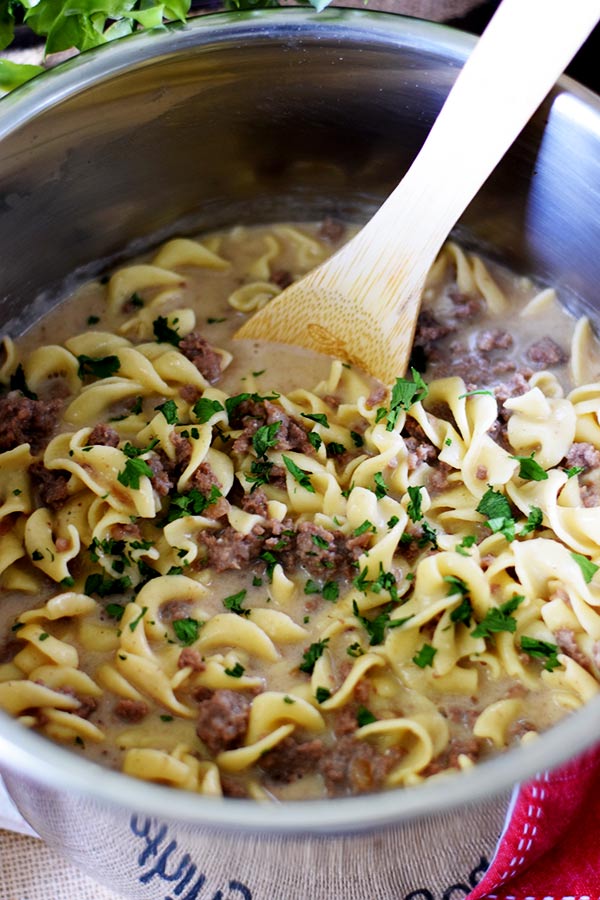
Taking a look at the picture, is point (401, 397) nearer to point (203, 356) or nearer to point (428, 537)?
point (428, 537)

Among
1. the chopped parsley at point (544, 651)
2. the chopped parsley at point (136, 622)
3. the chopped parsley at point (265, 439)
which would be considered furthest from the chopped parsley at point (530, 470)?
the chopped parsley at point (136, 622)

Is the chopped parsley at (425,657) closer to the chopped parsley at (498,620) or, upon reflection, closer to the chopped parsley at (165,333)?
the chopped parsley at (498,620)

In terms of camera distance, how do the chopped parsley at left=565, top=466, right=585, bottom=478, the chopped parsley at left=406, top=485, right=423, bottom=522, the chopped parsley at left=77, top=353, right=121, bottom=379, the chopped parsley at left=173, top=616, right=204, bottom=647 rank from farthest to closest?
the chopped parsley at left=77, top=353, right=121, bottom=379 → the chopped parsley at left=565, top=466, right=585, bottom=478 → the chopped parsley at left=406, top=485, right=423, bottom=522 → the chopped parsley at left=173, top=616, right=204, bottom=647

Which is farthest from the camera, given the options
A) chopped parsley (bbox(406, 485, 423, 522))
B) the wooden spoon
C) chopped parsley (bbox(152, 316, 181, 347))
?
chopped parsley (bbox(152, 316, 181, 347))

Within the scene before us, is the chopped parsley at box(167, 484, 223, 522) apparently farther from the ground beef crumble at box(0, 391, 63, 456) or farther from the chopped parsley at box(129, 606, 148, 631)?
the ground beef crumble at box(0, 391, 63, 456)

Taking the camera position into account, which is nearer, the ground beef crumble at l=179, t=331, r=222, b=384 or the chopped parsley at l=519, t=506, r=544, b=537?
the chopped parsley at l=519, t=506, r=544, b=537

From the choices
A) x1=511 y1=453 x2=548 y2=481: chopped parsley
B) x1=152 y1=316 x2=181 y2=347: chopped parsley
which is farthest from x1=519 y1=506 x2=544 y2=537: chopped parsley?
x1=152 y1=316 x2=181 y2=347: chopped parsley

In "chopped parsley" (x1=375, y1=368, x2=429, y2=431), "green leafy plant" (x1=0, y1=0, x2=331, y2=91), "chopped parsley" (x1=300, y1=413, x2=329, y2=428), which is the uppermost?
"green leafy plant" (x1=0, y1=0, x2=331, y2=91)
